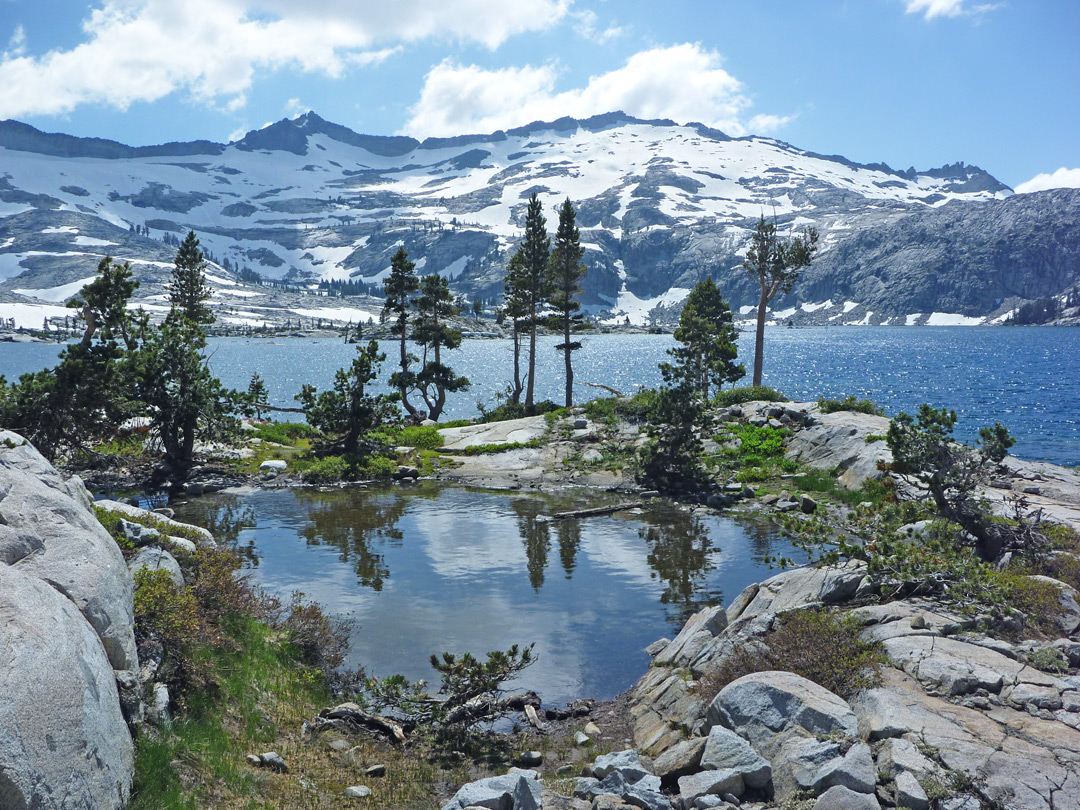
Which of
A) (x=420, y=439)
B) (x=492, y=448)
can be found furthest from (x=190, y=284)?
(x=492, y=448)

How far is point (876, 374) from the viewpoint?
11475 cm


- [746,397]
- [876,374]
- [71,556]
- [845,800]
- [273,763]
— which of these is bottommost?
[273,763]

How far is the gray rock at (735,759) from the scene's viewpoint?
29.7ft

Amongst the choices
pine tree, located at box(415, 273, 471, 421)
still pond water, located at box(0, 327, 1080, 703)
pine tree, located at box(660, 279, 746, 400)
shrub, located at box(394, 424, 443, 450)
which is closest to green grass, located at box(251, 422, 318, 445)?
shrub, located at box(394, 424, 443, 450)

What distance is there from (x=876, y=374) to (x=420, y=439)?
95.2m

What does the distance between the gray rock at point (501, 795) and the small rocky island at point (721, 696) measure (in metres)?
0.03

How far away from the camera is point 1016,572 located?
14.2 meters

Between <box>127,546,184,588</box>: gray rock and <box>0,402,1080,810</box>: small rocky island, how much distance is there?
0.06 meters

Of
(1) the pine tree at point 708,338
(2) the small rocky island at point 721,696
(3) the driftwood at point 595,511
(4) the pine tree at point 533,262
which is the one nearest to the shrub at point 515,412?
(4) the pine tree at point 533,262

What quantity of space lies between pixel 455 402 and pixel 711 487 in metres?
51.9

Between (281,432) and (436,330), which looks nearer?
(281,432)

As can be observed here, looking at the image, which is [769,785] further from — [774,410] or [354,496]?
[774,410]

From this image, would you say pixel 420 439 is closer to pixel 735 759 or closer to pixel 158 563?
pixel 158 563

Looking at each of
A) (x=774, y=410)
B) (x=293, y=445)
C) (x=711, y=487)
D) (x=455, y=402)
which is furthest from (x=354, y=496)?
(x=455, y=402)
